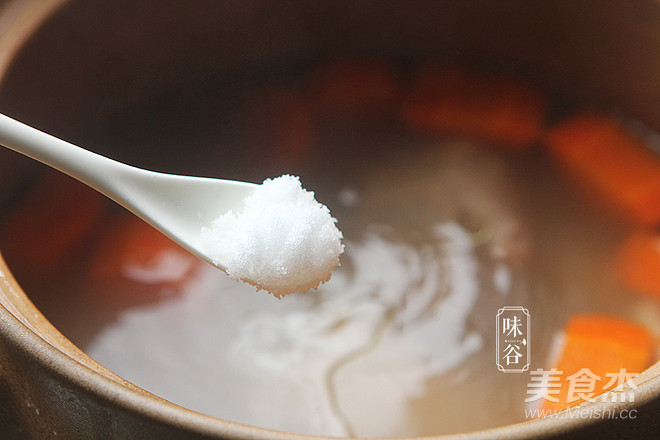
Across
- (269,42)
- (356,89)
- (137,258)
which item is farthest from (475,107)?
(137,258)

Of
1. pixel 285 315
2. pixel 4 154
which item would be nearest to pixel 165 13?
pixel 4 154

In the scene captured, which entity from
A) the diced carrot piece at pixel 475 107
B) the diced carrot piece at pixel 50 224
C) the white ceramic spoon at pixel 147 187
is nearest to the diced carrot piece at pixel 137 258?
the diced carrot piece at pixel 50 224

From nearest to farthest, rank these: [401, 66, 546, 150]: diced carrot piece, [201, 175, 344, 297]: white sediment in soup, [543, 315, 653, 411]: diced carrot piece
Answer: [201, 175, 344, 297]: white sediment in soup, [543, 315, 653, 411]: diced carrot piece, [401, 66, 546, 150]: diced carrot piece

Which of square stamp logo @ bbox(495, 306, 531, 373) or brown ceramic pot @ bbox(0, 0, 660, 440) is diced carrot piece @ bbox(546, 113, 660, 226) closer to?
brown ceramic pot @ bbox(0, 0, 660, 440)

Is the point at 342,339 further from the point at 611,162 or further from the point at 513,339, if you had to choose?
the point at 611,162

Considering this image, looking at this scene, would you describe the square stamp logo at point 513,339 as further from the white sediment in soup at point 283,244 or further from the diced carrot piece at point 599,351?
the white sediment in soup at point 283,244

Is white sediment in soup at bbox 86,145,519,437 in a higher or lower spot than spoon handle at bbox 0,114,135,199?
lower

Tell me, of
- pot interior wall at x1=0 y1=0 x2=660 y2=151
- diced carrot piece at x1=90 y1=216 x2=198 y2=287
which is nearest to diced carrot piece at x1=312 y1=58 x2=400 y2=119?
pot interior wall at x1=0 y1=0 x2=660 y2=151
